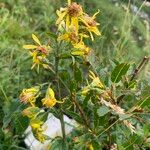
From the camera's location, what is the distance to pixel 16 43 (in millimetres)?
3785

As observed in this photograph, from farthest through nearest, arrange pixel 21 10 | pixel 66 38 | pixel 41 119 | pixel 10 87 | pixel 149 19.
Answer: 1. pixel 149 19
2. pixel 21 10
3. pixel 10 87
4. pixel 41 119
5. pixel 66 38

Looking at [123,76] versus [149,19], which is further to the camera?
[149,19]

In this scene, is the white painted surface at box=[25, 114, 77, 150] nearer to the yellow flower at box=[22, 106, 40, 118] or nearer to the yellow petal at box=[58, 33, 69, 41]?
the yellow flower at box=[22, 106, 40, 118]

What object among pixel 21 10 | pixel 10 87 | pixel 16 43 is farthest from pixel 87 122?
pixel 21 10

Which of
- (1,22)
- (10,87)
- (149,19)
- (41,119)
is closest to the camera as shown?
(41,119)

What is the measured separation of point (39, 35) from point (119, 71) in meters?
2.20

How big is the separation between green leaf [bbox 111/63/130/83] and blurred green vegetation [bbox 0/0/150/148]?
3.52ft

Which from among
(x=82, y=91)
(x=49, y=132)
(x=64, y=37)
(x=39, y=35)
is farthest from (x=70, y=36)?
(x=39, y=35)

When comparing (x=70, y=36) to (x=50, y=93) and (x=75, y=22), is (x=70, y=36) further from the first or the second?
(x=50, y=93)

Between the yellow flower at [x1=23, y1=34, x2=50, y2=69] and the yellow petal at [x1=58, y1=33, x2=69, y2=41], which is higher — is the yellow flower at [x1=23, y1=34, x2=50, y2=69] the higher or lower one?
the lower one

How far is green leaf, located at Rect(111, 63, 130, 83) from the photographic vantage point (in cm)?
183

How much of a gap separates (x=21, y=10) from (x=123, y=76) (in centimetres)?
228

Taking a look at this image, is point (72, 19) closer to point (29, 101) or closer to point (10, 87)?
point (29, 101)

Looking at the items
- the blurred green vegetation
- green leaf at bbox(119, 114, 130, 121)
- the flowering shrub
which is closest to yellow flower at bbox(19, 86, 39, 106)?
the flowering shrub
